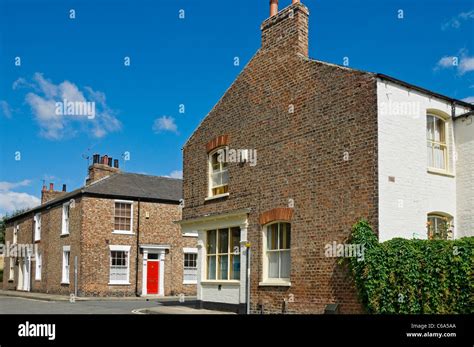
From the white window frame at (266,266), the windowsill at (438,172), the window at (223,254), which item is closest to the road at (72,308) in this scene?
the window at (223,254)

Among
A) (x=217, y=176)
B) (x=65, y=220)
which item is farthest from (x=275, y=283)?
(x=65, y=220)

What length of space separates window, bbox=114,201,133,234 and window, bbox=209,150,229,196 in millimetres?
12043

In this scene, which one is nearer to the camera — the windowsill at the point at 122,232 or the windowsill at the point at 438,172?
the windowsill at the point at 438,172

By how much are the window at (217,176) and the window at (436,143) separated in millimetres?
7174

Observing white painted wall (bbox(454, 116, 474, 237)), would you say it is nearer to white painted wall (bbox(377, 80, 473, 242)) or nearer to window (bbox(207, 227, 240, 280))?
white painted wall (bbox(377, 80, 473, 242))

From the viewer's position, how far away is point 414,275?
13.0m

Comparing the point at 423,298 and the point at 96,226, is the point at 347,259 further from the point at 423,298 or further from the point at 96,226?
the point at 96,226

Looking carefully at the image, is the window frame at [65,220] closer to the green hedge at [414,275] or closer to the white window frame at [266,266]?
the white window frame at [266,266]

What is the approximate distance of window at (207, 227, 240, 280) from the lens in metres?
19.2

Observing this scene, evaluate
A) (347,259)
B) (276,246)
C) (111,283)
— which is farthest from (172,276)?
(347,259)

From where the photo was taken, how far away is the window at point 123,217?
31516mm

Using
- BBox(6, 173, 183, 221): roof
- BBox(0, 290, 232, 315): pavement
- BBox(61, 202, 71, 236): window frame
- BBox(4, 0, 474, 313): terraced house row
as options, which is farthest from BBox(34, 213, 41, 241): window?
BBox(4, 0, 474, 313): terraced house row

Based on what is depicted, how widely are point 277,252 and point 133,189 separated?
56.7 ft

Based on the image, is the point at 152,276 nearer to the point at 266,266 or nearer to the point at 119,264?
the point at 119,264
